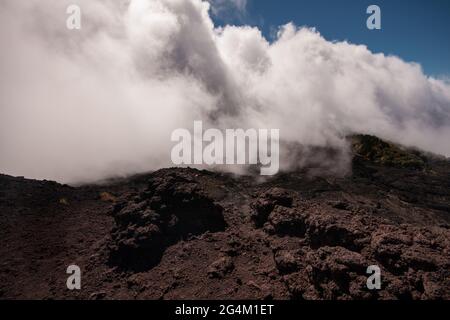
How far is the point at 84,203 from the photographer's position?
4162 cm

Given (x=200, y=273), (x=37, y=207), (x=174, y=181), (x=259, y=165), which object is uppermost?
(x=259, y=165)

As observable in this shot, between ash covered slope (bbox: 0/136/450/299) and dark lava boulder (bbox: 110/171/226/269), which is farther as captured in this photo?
dark lava boulder (bbox: 110/171/226/269)

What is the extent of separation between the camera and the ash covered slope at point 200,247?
21.4 m

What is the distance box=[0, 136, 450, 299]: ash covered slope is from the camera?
2142 cm

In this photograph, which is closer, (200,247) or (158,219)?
(200,247)

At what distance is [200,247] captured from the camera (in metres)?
29.8

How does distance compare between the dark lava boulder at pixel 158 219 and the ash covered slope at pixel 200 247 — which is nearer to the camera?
the ash covered slope at pixel 200 247

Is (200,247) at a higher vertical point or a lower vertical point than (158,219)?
lower

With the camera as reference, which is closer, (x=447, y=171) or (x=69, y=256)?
(x=69, y=256)
